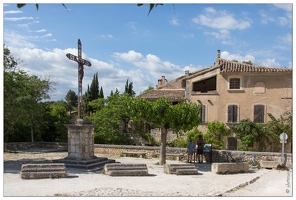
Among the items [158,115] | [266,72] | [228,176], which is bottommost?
[228,176]

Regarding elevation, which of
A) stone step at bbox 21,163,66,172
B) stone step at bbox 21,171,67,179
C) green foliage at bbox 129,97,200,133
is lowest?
stone step at bbox 21,171,67,179

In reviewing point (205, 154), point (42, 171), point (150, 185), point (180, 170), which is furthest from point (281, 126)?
point (42, 171)

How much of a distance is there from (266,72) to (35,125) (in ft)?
58.4

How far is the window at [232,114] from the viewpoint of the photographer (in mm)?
26906

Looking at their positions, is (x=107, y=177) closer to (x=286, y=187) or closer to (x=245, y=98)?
(x=286, y=187)

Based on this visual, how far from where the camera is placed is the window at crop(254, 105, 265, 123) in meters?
26.3

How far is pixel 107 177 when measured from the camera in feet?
46.1

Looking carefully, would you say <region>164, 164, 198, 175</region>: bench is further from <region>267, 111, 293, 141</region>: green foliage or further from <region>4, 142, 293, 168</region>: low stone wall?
<region>267, 111, 293, 141</region>: green foliage

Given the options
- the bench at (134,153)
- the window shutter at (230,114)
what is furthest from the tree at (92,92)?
the bench at (134,153)

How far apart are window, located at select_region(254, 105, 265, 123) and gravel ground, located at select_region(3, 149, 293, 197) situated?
10.5 meters

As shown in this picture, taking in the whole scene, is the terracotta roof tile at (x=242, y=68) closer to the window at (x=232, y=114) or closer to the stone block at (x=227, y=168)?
the window at (x=232, y=114)

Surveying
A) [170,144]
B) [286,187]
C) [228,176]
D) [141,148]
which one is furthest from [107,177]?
[170,144]

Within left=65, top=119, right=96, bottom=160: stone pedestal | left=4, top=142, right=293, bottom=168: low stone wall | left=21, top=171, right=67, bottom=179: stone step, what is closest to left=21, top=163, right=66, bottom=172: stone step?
left=21, top=171, right=67, bottom=179: stone step

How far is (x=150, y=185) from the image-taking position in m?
12.4
